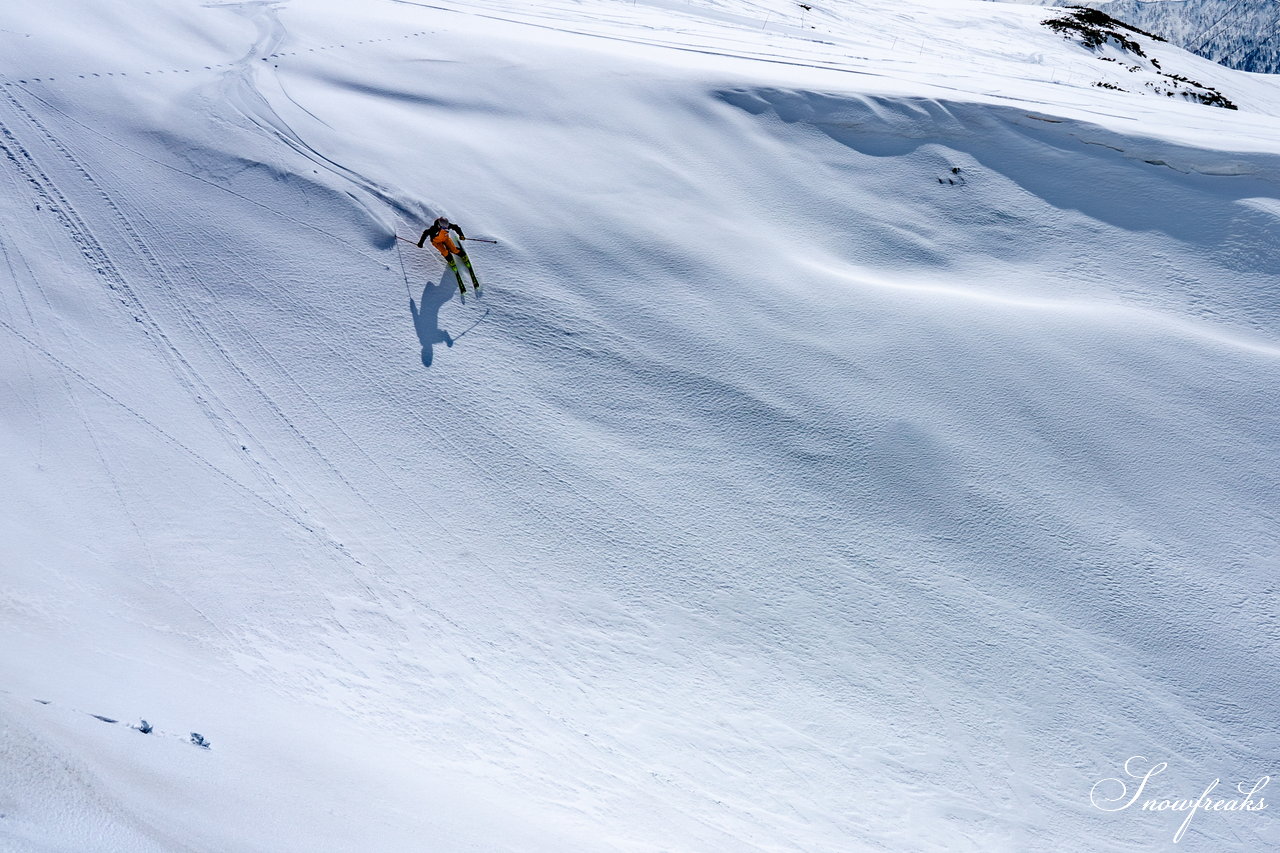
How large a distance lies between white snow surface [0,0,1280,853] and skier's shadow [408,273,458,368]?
0.05 meters

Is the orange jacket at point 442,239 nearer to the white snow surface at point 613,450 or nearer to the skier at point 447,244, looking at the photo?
the skier at point 447,244

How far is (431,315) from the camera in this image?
388 inches

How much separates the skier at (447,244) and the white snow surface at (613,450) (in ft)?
0.74

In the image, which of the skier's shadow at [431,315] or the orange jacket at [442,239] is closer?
the skier's shadow at [431,315]

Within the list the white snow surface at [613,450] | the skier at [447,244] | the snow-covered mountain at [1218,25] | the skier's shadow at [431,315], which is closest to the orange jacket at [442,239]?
the skier at [447,244]

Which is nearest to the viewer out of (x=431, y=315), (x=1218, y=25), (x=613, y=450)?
(x=613, y=450)

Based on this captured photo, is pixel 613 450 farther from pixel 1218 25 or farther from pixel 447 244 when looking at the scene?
pixel 1218 25

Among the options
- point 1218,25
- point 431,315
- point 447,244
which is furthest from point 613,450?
point 1218,25

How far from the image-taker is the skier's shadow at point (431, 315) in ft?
31.5

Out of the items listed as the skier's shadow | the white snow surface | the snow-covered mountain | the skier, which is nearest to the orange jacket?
the skier

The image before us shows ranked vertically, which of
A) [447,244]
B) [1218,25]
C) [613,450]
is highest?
[1218,25]

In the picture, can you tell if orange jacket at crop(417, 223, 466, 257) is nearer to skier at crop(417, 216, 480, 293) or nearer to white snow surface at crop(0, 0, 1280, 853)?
skier at crop(417, 216, 480, 293)

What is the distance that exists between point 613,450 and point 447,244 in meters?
3.35

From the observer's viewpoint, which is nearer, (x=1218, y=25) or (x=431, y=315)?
(x=431, y=315)
